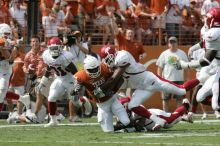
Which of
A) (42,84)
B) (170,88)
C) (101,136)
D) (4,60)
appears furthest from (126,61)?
(4,60)

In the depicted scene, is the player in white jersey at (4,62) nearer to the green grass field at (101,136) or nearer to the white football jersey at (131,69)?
the green grass field at (101,136)

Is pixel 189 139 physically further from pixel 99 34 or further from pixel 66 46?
pixel 99 34

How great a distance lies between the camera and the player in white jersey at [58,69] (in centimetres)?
1427

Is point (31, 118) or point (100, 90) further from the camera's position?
point (31, 118)

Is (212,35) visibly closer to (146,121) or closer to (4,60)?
(146,121)

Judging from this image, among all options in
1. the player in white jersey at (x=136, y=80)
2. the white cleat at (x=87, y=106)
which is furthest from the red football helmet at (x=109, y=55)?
the white cleat at (x=87, y=106)

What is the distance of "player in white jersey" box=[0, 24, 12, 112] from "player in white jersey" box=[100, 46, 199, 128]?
3048 millimetres

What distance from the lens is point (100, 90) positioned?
12.0 meters

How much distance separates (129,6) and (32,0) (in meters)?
2.34

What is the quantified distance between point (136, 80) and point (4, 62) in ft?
11.5

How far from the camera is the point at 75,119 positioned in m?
15.6

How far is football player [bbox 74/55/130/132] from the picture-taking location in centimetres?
1204

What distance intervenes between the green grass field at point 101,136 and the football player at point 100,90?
28cm

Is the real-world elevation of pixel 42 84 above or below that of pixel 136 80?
below
